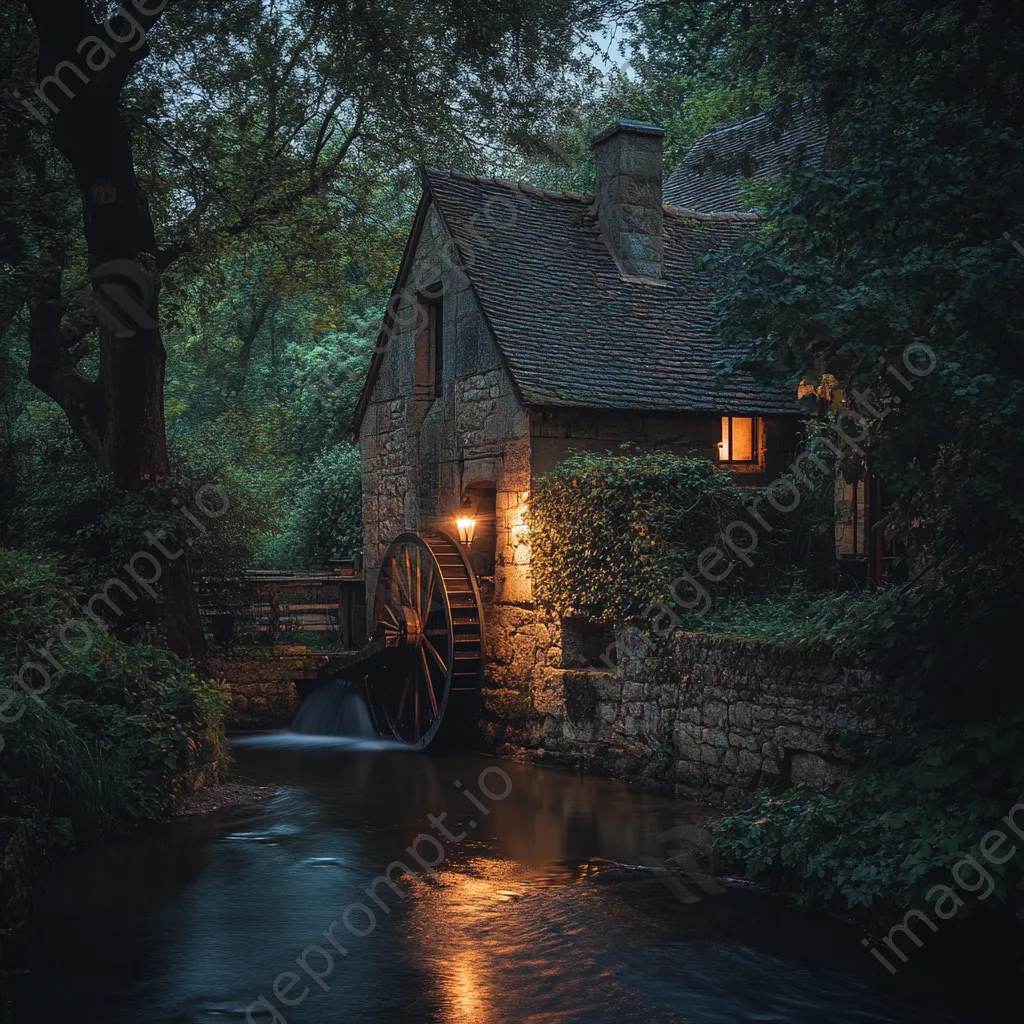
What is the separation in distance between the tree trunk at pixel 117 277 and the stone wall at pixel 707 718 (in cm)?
432

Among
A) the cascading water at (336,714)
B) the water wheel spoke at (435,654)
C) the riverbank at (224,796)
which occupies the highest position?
the water wheel spoke at (435,654)

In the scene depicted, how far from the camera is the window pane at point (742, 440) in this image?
47.9 ft

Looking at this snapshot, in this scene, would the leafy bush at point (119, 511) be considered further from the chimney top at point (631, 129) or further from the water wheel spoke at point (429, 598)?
the chimney top at point (631, 129)

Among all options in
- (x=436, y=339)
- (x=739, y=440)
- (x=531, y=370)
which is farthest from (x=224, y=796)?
(x=739, y=440)

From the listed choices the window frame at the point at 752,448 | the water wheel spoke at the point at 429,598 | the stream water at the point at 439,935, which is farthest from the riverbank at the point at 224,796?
the window frame at the point at 752,448

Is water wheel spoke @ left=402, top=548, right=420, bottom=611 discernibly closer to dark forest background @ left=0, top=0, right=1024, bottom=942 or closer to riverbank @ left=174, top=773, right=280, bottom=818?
dark forest background @ left=0, top=0, right=1024, bottom=942

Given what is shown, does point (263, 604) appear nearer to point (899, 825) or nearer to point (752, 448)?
point (752, 448)

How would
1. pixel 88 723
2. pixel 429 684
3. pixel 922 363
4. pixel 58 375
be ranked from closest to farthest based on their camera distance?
pixel 922 363 < pixel 88 723 < pixel 429 684 < pixel 58 375

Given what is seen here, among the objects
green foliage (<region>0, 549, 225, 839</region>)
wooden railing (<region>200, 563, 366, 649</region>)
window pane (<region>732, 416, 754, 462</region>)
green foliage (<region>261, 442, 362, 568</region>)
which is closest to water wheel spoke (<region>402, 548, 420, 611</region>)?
wooden railing (<region>200, 563, 366, 649</region>)

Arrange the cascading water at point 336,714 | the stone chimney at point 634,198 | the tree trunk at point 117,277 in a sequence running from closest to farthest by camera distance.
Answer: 1. the tree trunk at point 117,277
2. the cascading water at point 336,714
3. the stone chimney at point 634,198

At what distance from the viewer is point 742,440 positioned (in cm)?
1465

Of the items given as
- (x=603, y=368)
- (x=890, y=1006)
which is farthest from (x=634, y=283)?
(x=890, y=1006)

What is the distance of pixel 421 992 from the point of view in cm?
564

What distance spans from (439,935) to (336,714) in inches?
349
